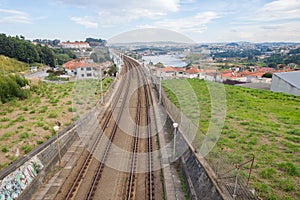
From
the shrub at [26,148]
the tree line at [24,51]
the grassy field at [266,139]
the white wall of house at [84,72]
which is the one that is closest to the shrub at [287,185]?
the grassy field at [266,139]

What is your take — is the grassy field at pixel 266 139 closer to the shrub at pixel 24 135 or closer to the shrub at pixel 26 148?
the shrub at pixel 26 148

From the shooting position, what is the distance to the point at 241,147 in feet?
24.4

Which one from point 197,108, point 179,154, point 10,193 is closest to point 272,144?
point 179,154

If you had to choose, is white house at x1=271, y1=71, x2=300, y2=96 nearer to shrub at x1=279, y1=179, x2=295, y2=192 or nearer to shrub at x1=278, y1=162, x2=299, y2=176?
shrub at x1=278, y1=162, x2=299, y2=176

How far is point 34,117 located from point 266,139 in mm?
10708

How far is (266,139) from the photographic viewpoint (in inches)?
314

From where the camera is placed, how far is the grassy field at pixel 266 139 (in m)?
5.29

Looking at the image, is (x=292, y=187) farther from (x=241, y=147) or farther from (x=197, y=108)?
(x=197, y=108)

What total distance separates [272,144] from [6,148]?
362 inches

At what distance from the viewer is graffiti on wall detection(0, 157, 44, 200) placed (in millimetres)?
5598

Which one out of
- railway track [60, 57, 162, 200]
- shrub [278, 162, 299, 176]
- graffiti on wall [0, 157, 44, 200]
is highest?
shrub [278, 162, 299, 176]

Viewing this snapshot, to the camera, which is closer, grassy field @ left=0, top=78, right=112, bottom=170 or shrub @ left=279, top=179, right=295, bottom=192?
shrub @ left=279, top=179, right=295, bottom=192

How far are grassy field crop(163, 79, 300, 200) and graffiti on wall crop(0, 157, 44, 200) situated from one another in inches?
227

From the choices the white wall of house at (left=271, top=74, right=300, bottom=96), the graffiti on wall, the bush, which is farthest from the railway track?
the white wall of house at (left=271, top=74, right=300, bottom=96)
